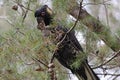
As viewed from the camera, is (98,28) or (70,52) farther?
(70,52)

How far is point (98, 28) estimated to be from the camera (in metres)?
1.96

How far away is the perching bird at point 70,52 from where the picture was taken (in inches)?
80.7

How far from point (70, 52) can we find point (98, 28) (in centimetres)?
34

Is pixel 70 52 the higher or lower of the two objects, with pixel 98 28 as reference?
lower

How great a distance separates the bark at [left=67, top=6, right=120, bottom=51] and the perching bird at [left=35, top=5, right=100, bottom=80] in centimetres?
10

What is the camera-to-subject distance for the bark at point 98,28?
192cm

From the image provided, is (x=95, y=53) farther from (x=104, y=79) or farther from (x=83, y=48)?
(x=104, y=79)

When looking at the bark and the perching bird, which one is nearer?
the bark

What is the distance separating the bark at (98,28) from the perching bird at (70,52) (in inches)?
3.8

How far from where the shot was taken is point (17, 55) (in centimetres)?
188

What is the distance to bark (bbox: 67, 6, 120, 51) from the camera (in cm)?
192

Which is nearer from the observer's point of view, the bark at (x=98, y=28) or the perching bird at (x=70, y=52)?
the bark at (x=98, y=28)

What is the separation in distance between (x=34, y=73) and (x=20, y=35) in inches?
8.7

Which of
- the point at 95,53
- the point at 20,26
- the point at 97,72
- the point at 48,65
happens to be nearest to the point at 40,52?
the point at 48,65
